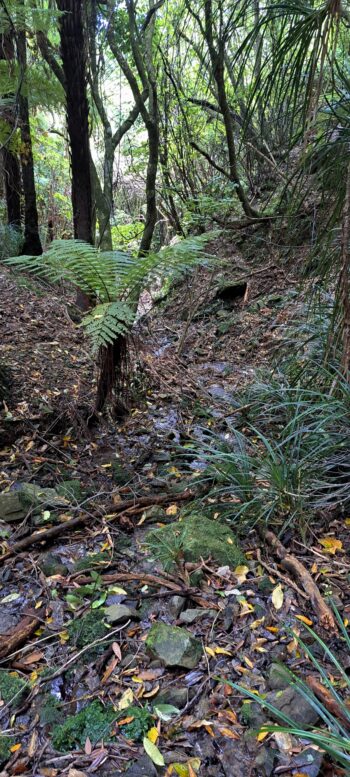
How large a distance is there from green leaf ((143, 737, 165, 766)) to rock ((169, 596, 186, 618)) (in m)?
0.41

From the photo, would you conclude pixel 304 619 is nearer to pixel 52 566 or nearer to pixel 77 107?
pixel 52 566

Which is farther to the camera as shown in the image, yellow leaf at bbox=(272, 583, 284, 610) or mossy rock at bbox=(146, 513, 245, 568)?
mossy rock at bbox=(146, 513, 245, 568)

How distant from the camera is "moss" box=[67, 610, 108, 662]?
139cm

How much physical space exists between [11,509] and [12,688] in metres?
0.84

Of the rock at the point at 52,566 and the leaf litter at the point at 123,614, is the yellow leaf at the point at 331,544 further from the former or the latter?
the rock at the point at 52,566

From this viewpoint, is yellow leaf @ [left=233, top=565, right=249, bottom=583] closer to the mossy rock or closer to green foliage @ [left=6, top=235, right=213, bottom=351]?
the mossy rock

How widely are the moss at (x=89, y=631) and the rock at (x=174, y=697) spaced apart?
0.80 feet

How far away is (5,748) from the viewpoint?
1.12 meters

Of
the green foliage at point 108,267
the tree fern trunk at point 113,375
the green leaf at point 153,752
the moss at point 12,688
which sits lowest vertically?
the moss at point 12,688

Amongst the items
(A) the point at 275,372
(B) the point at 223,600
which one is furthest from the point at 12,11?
(B) the point at 223,600

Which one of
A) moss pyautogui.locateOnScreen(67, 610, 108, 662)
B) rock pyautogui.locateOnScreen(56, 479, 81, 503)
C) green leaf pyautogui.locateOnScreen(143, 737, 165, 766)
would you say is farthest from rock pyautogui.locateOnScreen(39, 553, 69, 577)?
green leaf pyautogui.locateOnScreen(143, 737, 165, 766)

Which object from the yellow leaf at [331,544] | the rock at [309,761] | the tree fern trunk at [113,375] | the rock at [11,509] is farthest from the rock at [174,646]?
the tree fern trunk at [113,375]

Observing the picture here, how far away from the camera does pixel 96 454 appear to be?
254 cm

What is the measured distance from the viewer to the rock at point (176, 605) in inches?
59.1
